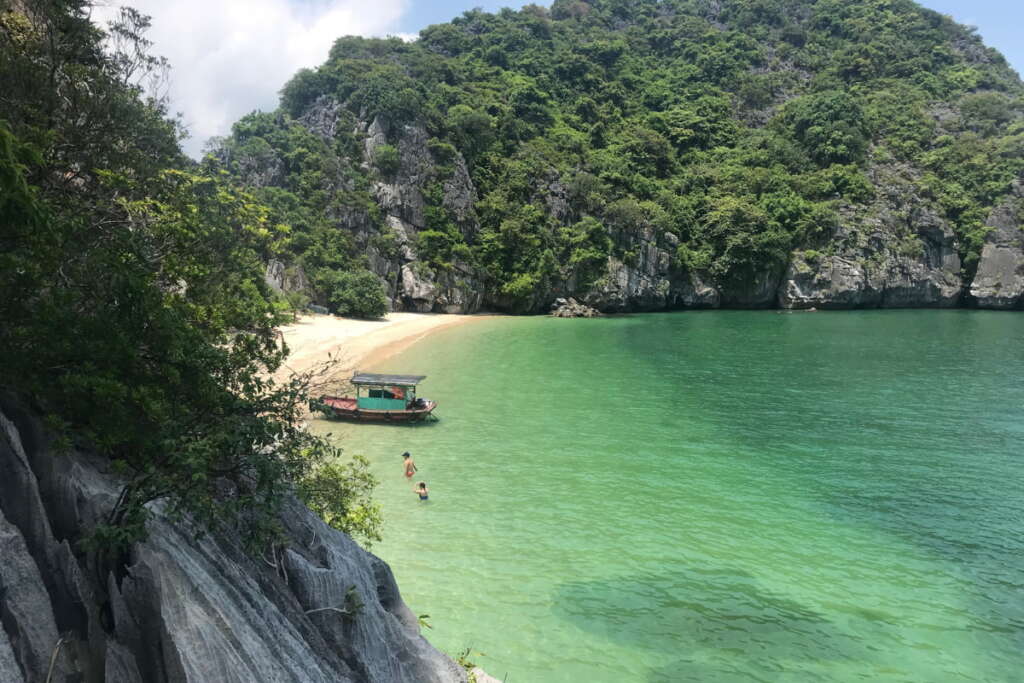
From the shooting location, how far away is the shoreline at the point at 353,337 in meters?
32.1

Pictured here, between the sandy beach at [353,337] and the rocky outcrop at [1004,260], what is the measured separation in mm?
59006

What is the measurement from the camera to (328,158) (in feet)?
199

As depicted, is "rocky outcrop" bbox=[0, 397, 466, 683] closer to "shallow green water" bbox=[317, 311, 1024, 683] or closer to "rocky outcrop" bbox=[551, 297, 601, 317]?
"shallow green water" bbox=[317, 311, 1024, 683]

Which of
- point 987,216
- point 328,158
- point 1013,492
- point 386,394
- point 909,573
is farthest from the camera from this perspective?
point 987,216

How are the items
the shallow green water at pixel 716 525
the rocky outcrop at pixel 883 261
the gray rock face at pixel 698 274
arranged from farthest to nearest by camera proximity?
1. the rocky outcrop at pixel 883 261
2. the gray rock face at pixel 698 274
3. the shallow green water at pixel 716 525

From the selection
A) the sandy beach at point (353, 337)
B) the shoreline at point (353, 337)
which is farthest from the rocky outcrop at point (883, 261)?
the sandy beach at point (353, 337)

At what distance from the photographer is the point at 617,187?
68125 mm

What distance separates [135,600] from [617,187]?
6874 cm

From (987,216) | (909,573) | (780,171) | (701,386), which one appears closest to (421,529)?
(909,573)

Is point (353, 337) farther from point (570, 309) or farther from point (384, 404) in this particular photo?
point (570, 309)

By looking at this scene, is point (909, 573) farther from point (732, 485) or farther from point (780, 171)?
point (780, 171)

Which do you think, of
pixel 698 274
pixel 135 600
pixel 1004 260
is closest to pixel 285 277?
pixel 698 274

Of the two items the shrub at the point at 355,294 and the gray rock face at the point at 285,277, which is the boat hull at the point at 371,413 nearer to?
the shrub at the point at 355,294

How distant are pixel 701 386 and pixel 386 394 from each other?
54.7 feet
